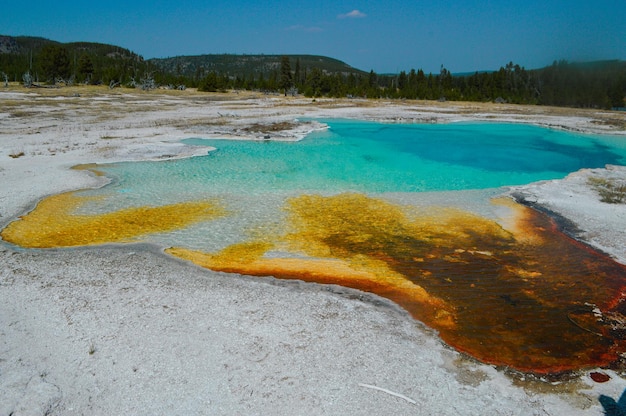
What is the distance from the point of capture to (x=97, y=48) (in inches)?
7589

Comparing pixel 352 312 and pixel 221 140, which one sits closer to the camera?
pixel 352 312

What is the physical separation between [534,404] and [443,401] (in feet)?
3.80

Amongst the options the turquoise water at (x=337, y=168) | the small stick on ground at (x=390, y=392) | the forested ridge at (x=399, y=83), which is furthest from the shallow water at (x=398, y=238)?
the forested ridge at (x=399, y=83)

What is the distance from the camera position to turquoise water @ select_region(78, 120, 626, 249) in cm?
1496

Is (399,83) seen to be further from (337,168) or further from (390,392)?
(390,392)

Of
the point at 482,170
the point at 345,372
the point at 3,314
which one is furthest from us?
the point at 482,170

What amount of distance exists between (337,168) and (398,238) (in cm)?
1045

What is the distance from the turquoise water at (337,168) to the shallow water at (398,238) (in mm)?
101

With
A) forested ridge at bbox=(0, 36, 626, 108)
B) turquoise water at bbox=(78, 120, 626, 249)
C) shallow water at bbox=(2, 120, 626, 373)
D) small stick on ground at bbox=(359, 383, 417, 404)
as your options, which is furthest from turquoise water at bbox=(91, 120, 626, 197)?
forested ridge at bbox=(0, 36, 626, 108)

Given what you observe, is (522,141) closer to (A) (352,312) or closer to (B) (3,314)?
(A) (352,312)

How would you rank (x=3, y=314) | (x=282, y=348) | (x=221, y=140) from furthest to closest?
1. (x=221, y=140)
2. (x=3, y=314)
3. (x=282, y=348)

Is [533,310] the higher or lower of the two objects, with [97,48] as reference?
lower

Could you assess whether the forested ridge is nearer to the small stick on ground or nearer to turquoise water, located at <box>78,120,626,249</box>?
turquoise water, located at <box>78,120,626,249</box>

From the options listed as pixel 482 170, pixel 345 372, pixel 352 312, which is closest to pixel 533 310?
pixel 352 312
